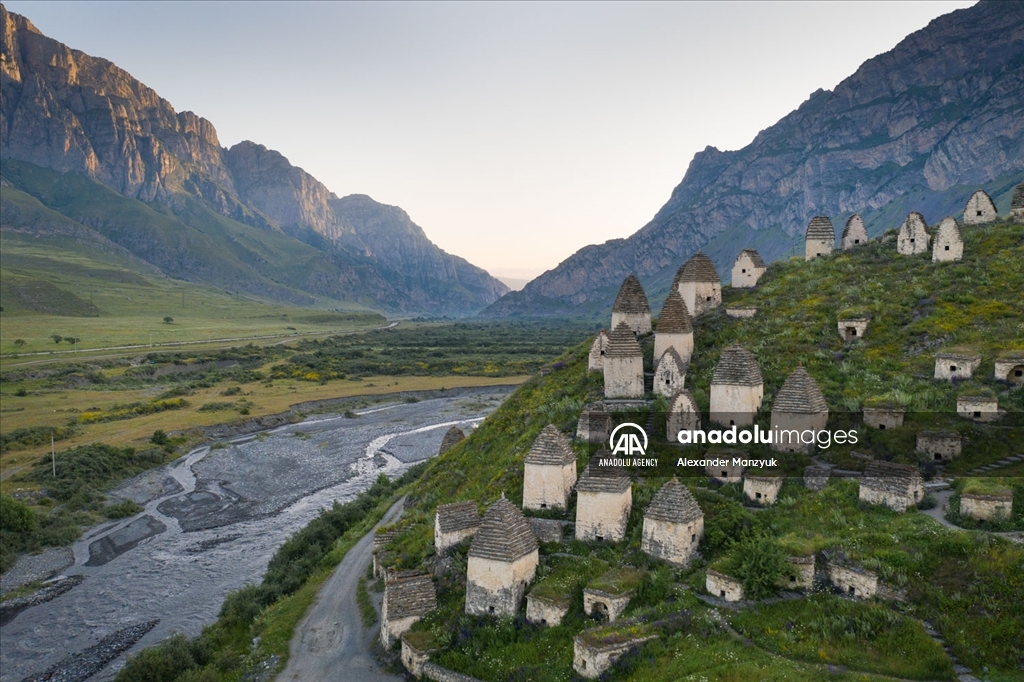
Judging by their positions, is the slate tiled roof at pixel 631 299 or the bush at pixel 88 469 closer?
the slate tiled roof at pixel 631 299

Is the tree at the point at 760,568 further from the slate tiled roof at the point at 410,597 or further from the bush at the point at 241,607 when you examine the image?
the bush at the point at 241,607

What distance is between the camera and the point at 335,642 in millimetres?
26375

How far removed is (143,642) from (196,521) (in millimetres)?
18846

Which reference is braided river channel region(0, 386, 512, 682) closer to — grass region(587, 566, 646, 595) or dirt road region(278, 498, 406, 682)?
dirt road region(278, 498, 406, 682)

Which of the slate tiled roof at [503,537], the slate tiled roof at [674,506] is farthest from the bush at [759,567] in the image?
the slate tiled roof at [503,537]

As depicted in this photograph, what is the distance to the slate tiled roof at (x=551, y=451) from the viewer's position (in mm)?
26281

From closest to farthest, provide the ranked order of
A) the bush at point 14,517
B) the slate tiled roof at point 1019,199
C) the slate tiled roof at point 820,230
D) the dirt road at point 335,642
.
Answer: the dirt road at point 335,642
the slate tiled roof at point 1019,199
the bush at point 14,517
the slate tiled roof at point 820,230

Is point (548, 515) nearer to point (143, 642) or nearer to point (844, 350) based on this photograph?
point (844, 350)

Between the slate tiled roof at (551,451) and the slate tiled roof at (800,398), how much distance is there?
950 centimetres

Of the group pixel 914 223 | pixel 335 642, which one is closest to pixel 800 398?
pixel 335 642

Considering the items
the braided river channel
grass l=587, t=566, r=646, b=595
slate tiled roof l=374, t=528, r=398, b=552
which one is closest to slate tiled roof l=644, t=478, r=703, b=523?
grass l=587, t=566, r=646, b=595

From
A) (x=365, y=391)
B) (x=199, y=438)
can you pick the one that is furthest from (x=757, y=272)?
(x=365, y=391)

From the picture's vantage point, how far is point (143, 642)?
30984 millimetres

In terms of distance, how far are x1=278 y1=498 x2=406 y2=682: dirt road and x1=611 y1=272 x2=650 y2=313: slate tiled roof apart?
870 inches
